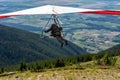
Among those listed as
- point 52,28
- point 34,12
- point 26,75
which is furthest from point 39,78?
point 34,12

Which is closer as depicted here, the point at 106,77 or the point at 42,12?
the point at 42,12

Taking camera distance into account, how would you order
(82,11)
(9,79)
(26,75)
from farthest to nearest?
1. (26,75)
2. (9,79)
3. (82,11)

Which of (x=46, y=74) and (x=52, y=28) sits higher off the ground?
(x=52, y=28)

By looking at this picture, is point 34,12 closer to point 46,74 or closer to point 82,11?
point 82,11

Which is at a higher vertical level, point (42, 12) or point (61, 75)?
point (42, 12)

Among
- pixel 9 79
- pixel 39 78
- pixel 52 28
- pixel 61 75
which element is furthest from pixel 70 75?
pixel 52 28

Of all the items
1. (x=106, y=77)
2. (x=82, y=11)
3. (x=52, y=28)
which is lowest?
(x=106, y=77)

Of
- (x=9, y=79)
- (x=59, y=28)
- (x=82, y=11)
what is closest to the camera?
(x=82, y=11)

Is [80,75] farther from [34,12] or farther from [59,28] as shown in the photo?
[34,12]

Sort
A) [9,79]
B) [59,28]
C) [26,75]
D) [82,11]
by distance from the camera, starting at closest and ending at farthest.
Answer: [82,11] → [59,28] → [9,79] → [26,75]
